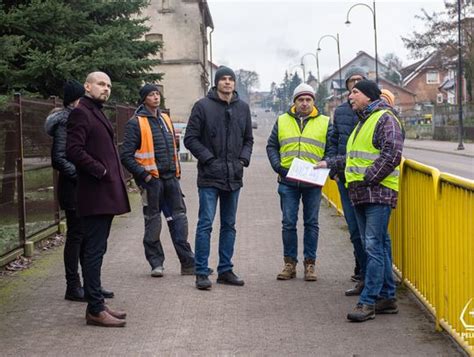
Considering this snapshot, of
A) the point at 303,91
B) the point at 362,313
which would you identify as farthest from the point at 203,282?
the point at 303,91

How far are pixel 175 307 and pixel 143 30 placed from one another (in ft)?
50.8

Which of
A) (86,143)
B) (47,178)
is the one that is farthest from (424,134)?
(86,143)

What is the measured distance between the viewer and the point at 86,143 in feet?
19.9

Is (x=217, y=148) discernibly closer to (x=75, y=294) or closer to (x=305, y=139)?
(x=305, y=139)

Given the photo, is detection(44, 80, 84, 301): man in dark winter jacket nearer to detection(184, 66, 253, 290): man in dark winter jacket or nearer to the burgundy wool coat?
the burgundy wool coat

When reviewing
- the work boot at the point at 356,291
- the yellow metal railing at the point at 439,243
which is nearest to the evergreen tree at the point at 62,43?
the work boot at the point at 356,291

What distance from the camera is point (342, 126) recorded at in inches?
294

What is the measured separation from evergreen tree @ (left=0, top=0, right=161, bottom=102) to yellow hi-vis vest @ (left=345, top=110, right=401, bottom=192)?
25.3 ft

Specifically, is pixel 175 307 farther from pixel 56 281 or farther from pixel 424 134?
pixel 424 134

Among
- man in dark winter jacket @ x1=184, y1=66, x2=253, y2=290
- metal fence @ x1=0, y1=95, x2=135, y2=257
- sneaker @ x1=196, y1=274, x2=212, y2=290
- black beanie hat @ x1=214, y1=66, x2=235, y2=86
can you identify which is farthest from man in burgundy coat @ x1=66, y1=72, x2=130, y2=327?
metal fence @ x1=0, y1=95, x2=135, y2=257

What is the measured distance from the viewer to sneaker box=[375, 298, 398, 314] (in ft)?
21.0

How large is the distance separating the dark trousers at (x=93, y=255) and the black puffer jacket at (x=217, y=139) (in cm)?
163

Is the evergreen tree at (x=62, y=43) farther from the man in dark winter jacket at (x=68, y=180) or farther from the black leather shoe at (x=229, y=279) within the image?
the black leather shoe at (x=229, y=279)

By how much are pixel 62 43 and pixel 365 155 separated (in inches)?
450
